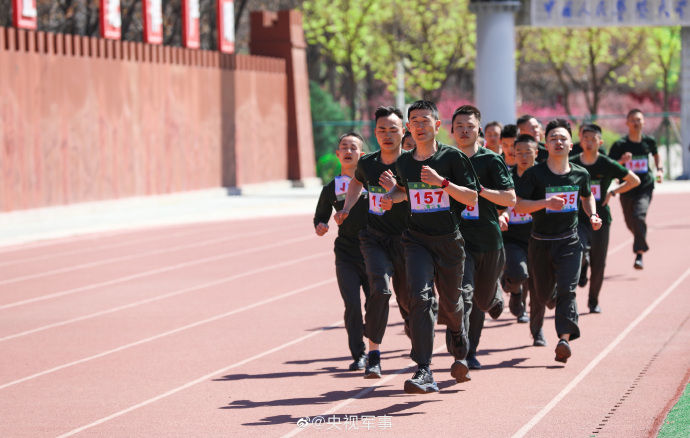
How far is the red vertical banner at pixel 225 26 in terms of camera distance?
113 feet

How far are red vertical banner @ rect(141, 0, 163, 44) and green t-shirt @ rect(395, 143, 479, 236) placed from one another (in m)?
23.2

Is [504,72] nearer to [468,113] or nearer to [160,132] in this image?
[160,132]

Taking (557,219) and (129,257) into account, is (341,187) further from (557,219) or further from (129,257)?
(129,257)

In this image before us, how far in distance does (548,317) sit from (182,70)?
21231 millimetres

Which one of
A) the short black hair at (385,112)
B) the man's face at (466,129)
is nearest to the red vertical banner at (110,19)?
the short black hair at (385,112)

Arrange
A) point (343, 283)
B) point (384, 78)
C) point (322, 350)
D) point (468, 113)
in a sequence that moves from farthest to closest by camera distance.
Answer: point (384, 78) → point (322, 350) → point (343, 283) → point (468, 113)

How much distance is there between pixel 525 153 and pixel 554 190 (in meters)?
0.93

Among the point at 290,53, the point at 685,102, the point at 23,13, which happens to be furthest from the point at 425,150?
the point at 685,102

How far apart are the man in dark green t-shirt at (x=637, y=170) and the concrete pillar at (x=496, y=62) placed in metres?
18.6

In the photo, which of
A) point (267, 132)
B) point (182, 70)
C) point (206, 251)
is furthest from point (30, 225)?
point (267, 132)

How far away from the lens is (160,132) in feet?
103

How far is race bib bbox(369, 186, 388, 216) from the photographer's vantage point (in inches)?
371

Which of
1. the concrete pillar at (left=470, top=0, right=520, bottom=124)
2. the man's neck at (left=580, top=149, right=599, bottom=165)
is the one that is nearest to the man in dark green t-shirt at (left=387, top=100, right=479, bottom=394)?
the man's neck at (left=580, top=149, right=599, bottom=165)

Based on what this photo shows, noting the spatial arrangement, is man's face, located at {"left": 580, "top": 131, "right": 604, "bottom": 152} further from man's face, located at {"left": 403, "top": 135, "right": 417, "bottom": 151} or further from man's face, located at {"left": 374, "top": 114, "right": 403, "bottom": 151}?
man's face, located at {"left": 374, "top": 114, "right": 403, "bottom": 151}
